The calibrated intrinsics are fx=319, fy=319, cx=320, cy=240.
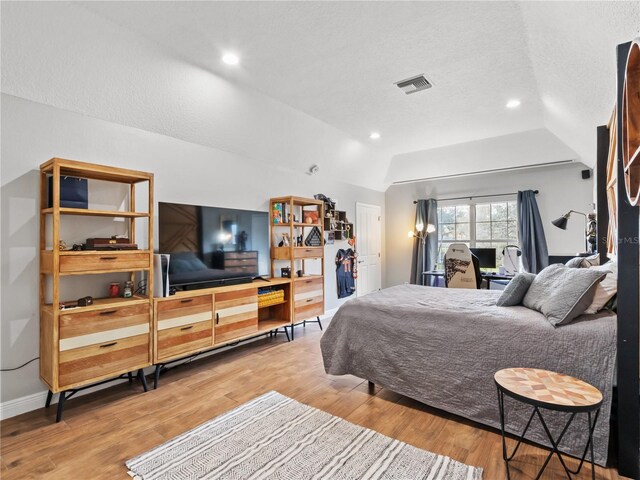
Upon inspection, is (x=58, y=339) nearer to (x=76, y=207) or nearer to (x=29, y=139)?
(x=76, y=207)

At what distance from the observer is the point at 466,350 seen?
2.05m

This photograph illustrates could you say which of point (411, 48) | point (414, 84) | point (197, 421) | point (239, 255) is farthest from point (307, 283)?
point (411, 48)

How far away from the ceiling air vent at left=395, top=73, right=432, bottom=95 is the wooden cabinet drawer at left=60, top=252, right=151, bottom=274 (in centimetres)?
280

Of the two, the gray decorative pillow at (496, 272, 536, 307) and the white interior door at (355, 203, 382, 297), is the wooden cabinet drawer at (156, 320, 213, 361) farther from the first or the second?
the white interior door at (355, 203, 382, 297)

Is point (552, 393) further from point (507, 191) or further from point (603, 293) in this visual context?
point (507, 191)

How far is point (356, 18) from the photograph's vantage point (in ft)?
7.12

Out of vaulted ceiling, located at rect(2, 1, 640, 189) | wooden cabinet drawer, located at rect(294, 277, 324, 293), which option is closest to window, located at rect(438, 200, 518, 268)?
vaulted ceiling, located at rect(2, 1, 640, 189)

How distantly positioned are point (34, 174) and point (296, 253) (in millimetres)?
2570

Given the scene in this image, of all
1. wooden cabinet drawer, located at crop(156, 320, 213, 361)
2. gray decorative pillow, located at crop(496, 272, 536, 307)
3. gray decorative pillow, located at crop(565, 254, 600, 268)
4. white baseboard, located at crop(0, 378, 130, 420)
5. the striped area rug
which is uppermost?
gray decorative pillow, located at crop(565, 254, 600, 268)

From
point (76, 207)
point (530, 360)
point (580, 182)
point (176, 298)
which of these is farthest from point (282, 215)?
point (580, 182)

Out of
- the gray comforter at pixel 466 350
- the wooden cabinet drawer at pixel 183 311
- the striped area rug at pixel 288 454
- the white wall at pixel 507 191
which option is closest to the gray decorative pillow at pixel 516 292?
the gray comforter at pixel 466 350

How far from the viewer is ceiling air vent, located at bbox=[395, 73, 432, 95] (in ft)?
9.85

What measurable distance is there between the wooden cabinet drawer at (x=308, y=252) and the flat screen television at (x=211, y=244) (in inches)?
16.0

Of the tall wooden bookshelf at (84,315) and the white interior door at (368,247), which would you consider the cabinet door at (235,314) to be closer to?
the tall wooden bookshelf at (84,315)
